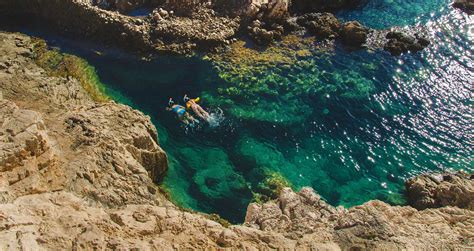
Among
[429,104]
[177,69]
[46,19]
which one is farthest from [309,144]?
[46,19]

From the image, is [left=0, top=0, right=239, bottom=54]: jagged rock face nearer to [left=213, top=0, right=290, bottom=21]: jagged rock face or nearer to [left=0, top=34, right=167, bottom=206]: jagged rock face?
[left=213, top=0, right=290, bottom=21]: jagged rock face

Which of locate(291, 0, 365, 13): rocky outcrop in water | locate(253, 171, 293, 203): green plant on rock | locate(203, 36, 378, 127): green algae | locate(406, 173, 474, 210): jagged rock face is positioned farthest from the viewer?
locate(291, 0, 365, 13): rocky outcrop in water

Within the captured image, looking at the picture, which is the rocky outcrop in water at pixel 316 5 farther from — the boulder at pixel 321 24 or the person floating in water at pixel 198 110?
the person floating in water at pixel 198 110

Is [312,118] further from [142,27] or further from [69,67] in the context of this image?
[69,67]

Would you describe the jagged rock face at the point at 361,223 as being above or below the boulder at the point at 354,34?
below

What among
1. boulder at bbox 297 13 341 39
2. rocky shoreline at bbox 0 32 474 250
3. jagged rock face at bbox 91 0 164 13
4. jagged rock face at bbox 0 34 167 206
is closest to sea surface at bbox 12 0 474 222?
boulder at bbox 297 13 341 39

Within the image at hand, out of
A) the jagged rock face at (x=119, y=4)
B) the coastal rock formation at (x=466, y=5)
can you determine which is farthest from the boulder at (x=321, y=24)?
the jagged rock face at (x=119, y=4)
